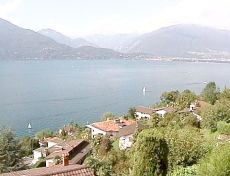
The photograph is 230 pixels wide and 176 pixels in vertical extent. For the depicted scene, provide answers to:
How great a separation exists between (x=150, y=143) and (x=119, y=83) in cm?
10801

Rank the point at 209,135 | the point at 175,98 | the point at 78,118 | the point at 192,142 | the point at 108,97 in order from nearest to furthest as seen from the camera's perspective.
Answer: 1. the point at 192,142
2. the point at 209,135
3. the point at 175,98
4. the point at 78,118
5. the point at 108,97

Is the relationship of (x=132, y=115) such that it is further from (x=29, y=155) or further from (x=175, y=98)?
(x=29, y=155)

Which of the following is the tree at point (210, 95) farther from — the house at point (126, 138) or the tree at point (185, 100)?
the house at point (126, 138)

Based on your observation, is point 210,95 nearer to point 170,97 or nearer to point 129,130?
point 170,97

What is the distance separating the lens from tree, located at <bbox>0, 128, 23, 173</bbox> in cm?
2247

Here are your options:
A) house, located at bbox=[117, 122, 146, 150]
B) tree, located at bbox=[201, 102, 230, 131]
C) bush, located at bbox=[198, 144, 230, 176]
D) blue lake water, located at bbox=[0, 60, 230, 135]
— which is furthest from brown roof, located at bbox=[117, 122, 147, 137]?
blue lake water, located at bbox=[0, 60, 230, 135]

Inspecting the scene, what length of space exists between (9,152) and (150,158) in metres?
10.4

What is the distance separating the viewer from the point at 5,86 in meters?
118

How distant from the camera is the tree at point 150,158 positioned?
1506 centimetres

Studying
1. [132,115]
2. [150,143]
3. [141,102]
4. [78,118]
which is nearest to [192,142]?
[150,143]

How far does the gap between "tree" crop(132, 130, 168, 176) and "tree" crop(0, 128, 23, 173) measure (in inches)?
376

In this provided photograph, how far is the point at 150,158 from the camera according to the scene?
1514cm

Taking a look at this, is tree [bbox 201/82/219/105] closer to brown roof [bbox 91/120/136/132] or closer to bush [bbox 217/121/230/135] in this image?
brown roof [bbox 91/120/136/132]

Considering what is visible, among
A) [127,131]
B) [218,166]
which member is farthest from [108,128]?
[218,166]
